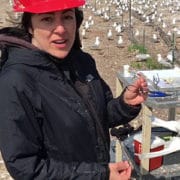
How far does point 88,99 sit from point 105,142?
19 centimetres

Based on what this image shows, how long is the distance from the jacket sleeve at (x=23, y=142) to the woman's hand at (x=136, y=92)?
1.68 ft

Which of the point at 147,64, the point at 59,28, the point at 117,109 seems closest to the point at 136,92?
the point at 117,109

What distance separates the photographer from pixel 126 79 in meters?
2.85

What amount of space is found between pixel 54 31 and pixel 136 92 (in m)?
0.54

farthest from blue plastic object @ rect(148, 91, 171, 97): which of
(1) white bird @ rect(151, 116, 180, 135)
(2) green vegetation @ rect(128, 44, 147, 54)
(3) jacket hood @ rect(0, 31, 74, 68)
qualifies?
(2) green vegetation @ rect(128, 44, 147, 54)

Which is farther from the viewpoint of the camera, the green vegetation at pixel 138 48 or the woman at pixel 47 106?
the green vegetation at pixel 138 48

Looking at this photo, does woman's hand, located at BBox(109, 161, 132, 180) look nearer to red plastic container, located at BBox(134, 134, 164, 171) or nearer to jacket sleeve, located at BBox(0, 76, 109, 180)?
jacket sleeve, located at BBox(0, 76, 109, 180)

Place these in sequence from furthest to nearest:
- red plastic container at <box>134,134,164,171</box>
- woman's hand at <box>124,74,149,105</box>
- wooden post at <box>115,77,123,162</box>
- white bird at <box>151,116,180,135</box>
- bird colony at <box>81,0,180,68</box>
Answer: bird colony at <box>81,0,180,68</box>, wooden post at <box>115,77,123,162</box>, white bird at <box>151,116,180,135</box>, red plastic container at <box>134,134,164,171</box>, woman's hand at <box>124,74,149,105</box>

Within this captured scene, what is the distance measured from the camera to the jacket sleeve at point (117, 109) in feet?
6.50

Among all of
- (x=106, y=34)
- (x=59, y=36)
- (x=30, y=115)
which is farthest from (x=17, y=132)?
(x=106, y=34)

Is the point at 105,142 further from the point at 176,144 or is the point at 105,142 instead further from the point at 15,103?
the point at 176,144

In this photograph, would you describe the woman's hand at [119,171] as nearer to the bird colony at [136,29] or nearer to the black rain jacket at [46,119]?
the black rain jacket at [46,119]

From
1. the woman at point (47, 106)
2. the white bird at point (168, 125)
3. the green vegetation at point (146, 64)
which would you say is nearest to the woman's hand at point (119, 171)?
the woman at point (47, 106)

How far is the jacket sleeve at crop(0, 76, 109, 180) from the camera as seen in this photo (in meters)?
1.50
